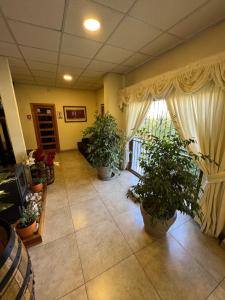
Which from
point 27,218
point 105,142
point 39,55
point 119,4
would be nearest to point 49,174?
point 27,218

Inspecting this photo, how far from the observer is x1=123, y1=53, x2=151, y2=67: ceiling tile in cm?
225

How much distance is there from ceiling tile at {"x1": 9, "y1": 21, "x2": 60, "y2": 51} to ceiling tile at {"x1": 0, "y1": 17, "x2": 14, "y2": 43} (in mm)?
66

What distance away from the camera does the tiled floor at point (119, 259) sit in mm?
1175

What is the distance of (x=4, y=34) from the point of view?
165cm

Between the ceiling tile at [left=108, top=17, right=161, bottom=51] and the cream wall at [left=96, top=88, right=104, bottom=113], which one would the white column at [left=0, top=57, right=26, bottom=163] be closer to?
the ceiling tile at [left=108, top=17, right=161, bottom=51]

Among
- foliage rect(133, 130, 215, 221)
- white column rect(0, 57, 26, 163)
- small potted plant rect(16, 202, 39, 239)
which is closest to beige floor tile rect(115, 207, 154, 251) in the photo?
foliage rect(133, 130, 215, 221)

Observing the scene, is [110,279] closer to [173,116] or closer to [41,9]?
[173,116]

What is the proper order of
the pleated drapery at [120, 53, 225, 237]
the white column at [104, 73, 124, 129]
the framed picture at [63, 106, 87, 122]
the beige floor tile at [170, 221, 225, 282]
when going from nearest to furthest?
the beige floor tile at [170, 221, 225, 282] → the pleated drapery at [120, 53, 225, 237] → the white column at [104, 73, 124, 129] → the framed picture at [63, 106, 87, 122]

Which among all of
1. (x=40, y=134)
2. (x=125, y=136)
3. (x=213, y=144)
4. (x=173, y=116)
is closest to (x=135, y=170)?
(x=125, y=136)

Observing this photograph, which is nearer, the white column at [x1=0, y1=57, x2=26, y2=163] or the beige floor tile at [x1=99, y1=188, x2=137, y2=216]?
the beige floor tile at [x1=99, y1=188, x2=137, y2=216]

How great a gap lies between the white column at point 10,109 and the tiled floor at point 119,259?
4.28 ft

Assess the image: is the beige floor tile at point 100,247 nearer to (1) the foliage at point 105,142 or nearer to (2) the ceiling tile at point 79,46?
(1) the foliage at point 105,142

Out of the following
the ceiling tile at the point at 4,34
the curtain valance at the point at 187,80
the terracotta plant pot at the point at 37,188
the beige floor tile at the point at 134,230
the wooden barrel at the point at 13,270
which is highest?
the ceiling tile at the point at 4,34

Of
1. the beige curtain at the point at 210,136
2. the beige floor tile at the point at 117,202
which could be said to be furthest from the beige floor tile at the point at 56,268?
the beige curtain at the point at 210,136
